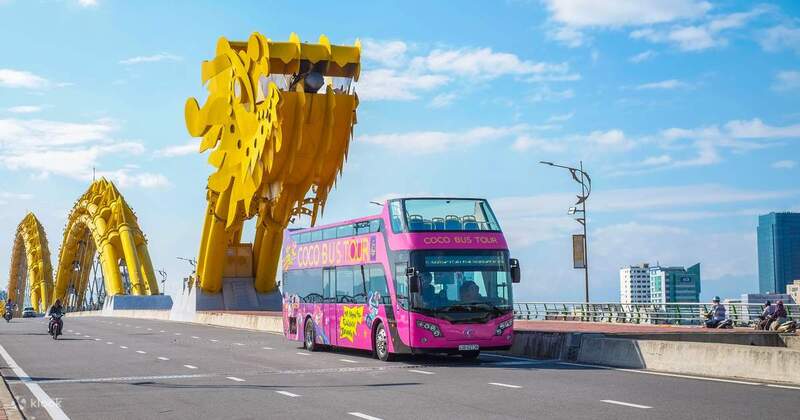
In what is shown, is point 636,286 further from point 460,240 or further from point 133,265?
point 460,240

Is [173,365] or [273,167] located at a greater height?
[273,167]

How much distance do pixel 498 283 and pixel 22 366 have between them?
10851 mm

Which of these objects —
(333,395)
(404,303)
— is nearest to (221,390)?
(333,395)

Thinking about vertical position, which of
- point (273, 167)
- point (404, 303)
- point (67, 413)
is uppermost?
point (273, 167)

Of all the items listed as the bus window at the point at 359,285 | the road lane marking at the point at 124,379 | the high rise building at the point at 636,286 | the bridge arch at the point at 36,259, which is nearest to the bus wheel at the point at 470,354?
the bus window at the point at 359,285

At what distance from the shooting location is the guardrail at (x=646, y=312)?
122 feet

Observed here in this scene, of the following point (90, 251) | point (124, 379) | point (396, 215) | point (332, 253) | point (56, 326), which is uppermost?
point (90, 251)

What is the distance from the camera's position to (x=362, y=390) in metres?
15.9

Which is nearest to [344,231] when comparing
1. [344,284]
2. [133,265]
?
[344,284]

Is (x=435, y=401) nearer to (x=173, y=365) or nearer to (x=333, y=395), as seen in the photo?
(x=333, y=395)

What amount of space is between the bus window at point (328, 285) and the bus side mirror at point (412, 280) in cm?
491

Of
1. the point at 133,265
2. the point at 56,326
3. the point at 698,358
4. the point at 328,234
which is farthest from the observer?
the point at 133,265

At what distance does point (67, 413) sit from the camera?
529 inches

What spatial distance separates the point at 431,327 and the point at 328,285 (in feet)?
18.5
